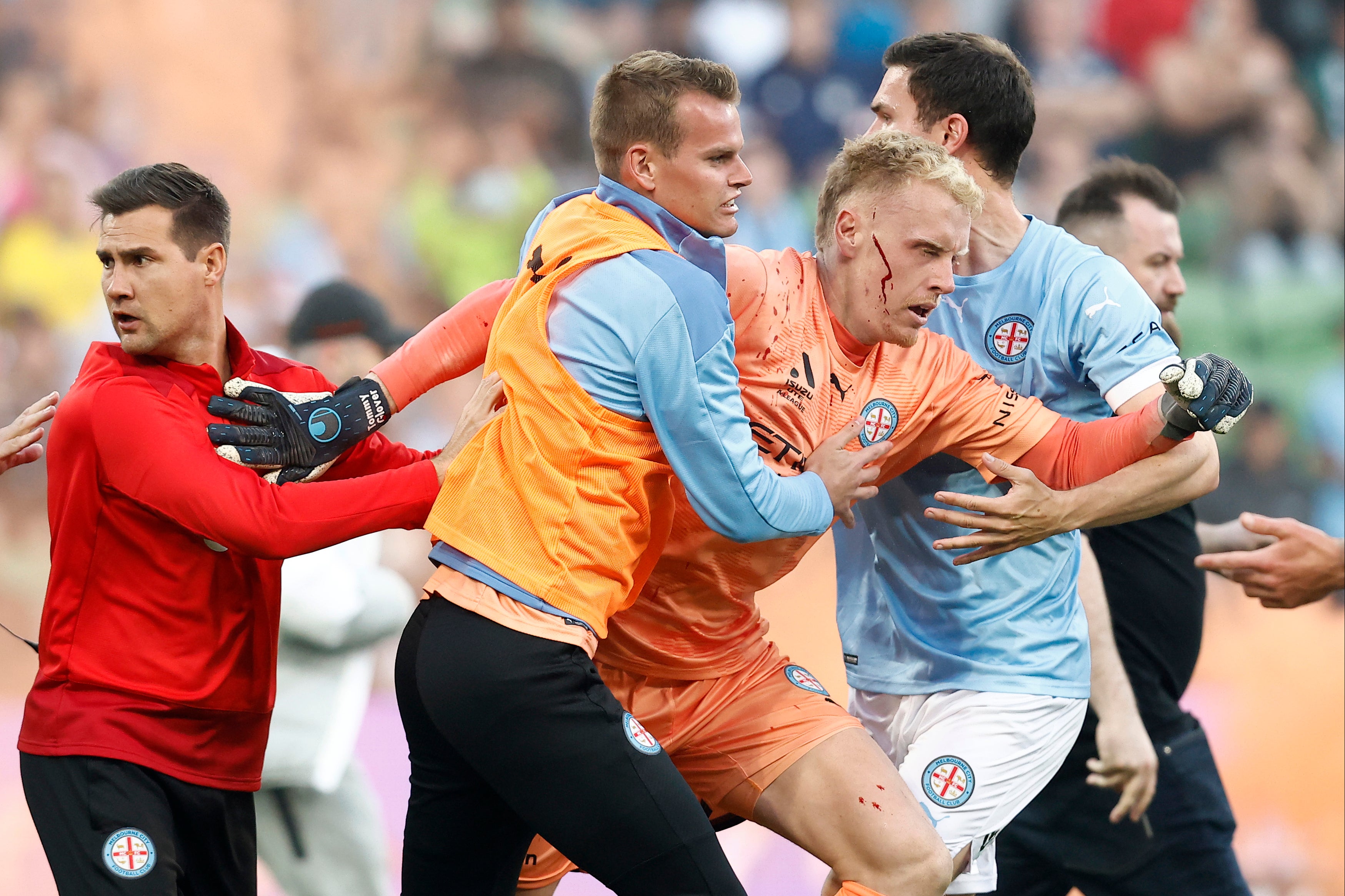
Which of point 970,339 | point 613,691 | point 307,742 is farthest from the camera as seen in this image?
point 307,742

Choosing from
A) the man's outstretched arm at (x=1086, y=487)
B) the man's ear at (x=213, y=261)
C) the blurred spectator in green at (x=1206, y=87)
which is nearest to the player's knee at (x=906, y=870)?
the man's outstretched arm at (x=1086, y=487)

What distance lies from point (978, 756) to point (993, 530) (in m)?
0.54

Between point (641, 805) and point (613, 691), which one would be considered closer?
point (641, 805)

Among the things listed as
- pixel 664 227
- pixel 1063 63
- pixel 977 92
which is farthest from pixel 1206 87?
pixel 664 227

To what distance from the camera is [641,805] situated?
2.31 metres

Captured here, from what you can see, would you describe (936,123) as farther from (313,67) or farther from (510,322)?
(313,67)

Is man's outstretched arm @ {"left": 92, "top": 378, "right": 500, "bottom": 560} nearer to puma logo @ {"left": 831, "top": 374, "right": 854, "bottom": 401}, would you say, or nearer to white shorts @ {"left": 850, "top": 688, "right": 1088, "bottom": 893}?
puma logo @ {"left": 831, "top": 374, "right": 854, "bottom": 401}

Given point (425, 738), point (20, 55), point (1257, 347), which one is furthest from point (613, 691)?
point (20, 55)

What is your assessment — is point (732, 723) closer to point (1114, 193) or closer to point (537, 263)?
point (537, 263)

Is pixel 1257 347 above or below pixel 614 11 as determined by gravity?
below

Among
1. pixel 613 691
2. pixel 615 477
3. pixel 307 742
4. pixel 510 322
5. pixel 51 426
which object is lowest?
pixel 307 742

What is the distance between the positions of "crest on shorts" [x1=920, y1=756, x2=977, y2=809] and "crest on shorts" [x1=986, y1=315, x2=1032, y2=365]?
949 millimetres

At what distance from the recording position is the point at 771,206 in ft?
29.5

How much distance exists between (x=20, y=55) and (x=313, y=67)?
193cm
